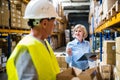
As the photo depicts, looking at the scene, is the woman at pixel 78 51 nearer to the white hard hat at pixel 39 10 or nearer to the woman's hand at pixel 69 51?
the woman's hand at pixel 69 51

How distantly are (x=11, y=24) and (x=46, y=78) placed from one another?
5293mm

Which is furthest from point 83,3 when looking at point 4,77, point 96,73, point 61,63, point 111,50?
point 96,73

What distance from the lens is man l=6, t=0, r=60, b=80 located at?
2.03 meters

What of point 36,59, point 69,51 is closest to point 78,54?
point 69,51

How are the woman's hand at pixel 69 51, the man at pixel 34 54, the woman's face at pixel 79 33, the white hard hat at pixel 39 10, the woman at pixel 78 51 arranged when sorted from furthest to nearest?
the woman's face at pixel 79 33 < the woman at pixel 78 51 < the woman's hand at pixel 69 51 < the white hard hat at pixel 39 10 < the man at pixel 34 54

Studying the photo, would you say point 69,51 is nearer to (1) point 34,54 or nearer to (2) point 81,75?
(2) point 81,75

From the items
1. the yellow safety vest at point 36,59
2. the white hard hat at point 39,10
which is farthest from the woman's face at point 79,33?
the yellow safety vest at point 36,59

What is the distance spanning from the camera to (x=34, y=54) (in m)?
2.05

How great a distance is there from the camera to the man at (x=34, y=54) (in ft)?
6.65

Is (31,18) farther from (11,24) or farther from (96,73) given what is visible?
(11,24)

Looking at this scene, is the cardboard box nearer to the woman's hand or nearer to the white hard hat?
the white hard hat

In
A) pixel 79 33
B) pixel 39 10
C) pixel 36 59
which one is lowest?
pixel 36 59

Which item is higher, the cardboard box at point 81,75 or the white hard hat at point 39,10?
the white hard hat at point 39,10

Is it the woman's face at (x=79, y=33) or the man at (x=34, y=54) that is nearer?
the man at (x=34, y=54)
